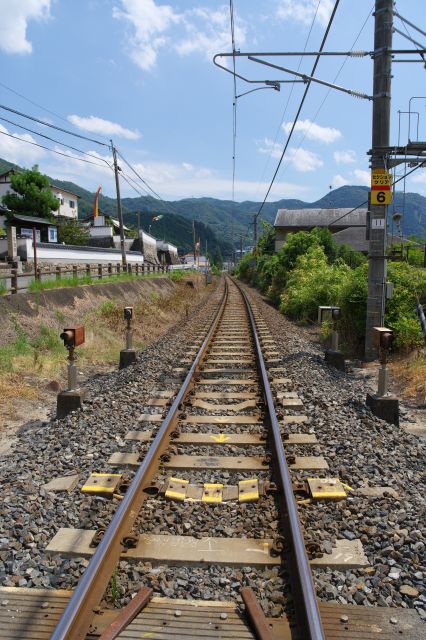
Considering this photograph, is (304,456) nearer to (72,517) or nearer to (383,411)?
(383,411)

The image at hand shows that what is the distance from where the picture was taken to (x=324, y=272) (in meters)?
18.6

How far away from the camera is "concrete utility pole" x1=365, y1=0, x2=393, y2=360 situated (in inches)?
363

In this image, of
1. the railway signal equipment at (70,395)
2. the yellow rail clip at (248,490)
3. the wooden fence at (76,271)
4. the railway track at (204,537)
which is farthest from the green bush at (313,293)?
the yellow rail clip at (248,490)

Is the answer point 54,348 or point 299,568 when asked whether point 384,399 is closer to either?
point 299,568

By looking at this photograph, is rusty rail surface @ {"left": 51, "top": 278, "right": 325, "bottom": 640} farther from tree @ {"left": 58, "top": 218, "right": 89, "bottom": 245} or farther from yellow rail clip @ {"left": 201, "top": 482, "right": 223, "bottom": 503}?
tree @ {"left": 58, "top": 218, "right": 89, "bottom": 245}

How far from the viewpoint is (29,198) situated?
169 ft

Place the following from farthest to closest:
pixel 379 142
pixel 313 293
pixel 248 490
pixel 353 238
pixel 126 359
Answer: pixel 353 238 < pixel 313 293 < pixel 126 359 < pixel 379 142 < pixel 248 490

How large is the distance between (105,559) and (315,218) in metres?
66.4

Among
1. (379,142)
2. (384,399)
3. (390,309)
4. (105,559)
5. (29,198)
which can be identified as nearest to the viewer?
(105,559)

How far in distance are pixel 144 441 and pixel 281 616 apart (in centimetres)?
279

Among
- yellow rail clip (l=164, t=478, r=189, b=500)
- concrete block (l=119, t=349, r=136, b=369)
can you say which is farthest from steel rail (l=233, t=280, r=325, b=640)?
concrete block (l=119, t=349, r=136, b=369)

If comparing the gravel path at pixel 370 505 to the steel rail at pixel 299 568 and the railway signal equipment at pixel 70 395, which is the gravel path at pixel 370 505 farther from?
the railway signal equipment at pixel 70 395

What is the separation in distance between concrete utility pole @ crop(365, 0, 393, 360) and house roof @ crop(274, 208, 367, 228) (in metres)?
55.2

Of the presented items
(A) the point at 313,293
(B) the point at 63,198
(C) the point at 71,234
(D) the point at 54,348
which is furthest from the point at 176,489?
(B) the point at 63,198
